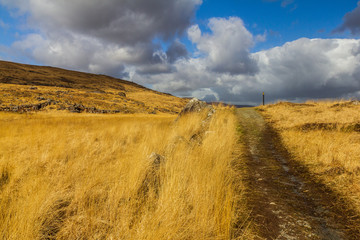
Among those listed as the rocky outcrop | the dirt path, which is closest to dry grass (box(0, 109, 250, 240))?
the dirt path

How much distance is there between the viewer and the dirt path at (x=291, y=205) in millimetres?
2432

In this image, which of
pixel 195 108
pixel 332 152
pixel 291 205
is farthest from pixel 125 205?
pixel 195 108

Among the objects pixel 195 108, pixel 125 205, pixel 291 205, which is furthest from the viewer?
pixel 195 108

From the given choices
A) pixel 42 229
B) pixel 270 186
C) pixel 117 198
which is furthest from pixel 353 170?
pixel 42 229

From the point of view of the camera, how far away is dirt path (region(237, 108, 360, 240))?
2.43 metres

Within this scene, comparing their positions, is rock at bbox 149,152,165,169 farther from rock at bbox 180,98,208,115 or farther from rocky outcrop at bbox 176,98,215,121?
rock at bbox 180,98,208,115

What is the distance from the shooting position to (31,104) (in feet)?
94.9

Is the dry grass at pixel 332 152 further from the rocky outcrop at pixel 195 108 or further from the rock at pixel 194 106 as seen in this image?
the rock at pixel 194 106

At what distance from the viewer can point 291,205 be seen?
120 inches

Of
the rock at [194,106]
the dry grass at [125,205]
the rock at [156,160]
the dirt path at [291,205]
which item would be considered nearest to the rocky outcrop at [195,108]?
the rock at [194,106]

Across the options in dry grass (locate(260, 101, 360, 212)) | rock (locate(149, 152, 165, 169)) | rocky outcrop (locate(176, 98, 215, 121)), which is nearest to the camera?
dry grass (locate(260, 101, 360, 212))

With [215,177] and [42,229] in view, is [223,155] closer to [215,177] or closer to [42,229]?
[215,177]

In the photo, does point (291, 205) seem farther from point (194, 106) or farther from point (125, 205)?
point (194, 106)

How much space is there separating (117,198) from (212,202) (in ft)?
4.99
